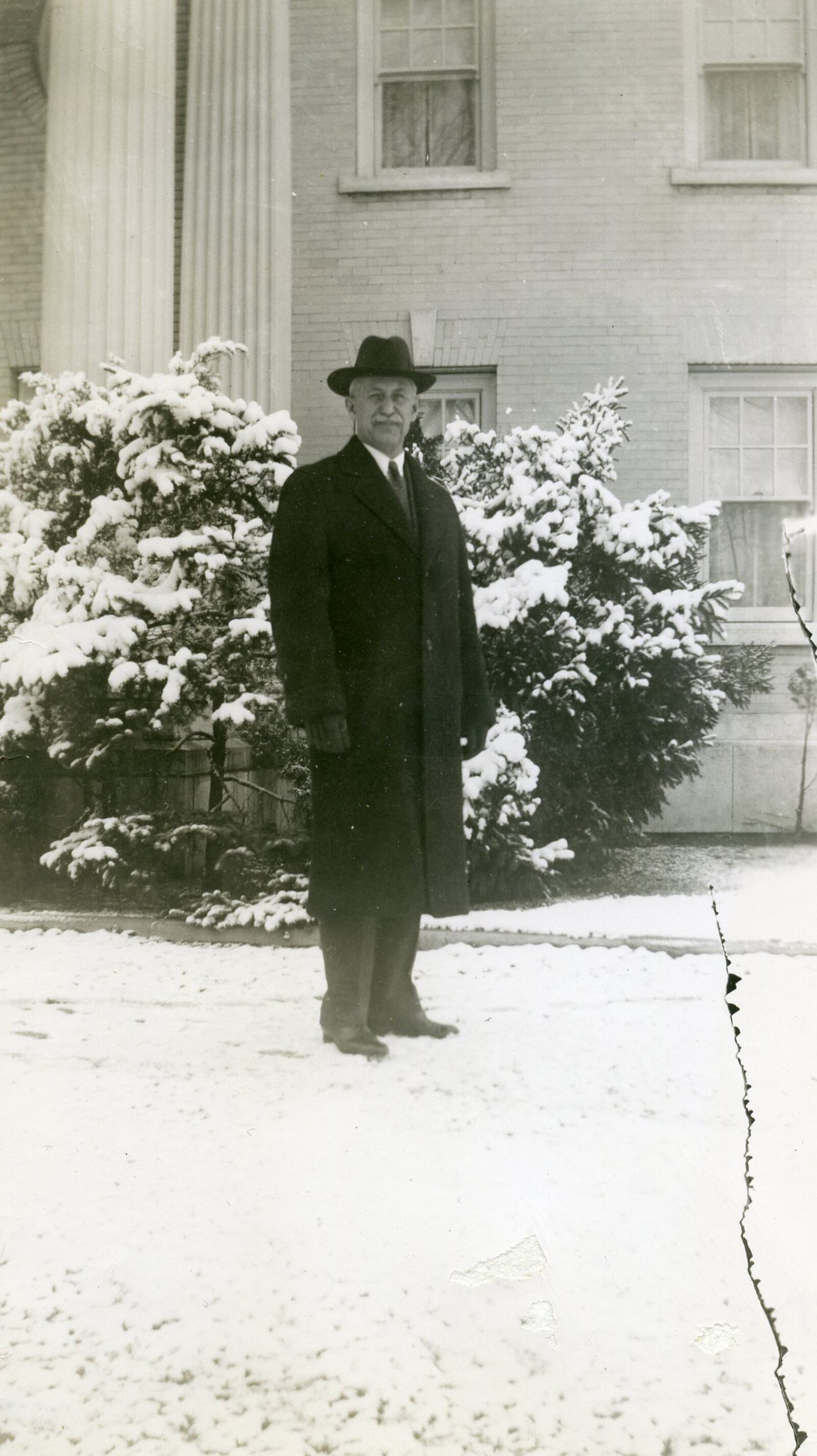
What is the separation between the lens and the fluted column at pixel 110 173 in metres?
2.18

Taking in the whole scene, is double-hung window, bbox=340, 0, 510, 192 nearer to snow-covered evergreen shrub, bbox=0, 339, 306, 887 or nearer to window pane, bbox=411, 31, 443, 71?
window pane, bbox=411, 31, 443, 71

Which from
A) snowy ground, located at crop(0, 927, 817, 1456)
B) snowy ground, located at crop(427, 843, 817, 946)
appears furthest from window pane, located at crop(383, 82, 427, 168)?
snowy ground, located at crop(0, 927, 817, 1456)

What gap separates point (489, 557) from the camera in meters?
2.31

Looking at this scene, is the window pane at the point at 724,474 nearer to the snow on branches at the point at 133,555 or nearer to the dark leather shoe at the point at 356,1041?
the snow on branches at the point at 133,555

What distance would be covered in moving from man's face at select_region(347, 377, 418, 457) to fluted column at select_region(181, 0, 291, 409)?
20cm

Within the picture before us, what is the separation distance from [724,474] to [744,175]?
1.97ft

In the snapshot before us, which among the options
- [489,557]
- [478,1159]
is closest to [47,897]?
[478,1159]

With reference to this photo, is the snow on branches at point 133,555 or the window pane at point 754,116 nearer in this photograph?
the window pane at point 754,116

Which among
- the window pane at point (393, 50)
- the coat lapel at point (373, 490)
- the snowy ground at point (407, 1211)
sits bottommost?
the snowy ground at point (407, 1211)

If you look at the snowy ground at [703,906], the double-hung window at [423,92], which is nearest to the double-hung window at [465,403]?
the double-hung window at [423,92]

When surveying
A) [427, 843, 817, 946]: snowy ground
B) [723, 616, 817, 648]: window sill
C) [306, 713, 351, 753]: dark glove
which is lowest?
[427, 843, 817, 946]: snowy ground

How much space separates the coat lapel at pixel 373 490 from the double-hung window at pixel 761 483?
2.13 feet

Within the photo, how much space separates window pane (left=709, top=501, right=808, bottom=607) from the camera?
211cm

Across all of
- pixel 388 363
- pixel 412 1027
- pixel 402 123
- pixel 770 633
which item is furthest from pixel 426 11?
pixel 412 1027
